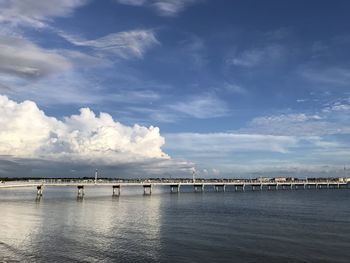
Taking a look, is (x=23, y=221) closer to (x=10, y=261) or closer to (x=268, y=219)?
(x=10, y=261)

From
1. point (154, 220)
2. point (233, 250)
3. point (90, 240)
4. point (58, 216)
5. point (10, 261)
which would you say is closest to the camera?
point (10, 261)

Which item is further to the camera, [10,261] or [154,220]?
[154,220]

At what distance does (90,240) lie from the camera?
4059cm

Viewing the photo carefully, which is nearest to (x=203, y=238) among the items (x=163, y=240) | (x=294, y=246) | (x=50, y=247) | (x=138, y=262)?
(x=163, y=240)

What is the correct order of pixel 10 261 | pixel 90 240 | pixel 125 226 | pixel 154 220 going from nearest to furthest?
pixel 10 261 < pixel 90 240 < pixel 125 226 < pixel 154 220

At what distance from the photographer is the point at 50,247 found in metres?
36.9

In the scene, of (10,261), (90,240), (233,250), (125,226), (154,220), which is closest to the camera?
(10,261)

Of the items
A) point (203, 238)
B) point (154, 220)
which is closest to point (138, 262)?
point (203, 238)

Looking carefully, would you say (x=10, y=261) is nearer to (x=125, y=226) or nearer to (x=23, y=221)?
(x=125, y=226)

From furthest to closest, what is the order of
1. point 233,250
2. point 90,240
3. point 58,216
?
point 58,216, point 90,240, point 233,250

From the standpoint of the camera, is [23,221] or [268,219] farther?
[268,219]

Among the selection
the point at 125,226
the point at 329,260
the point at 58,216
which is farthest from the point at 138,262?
the point at 58,216

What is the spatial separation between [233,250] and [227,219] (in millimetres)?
25082

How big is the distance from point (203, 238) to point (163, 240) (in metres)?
4.34
